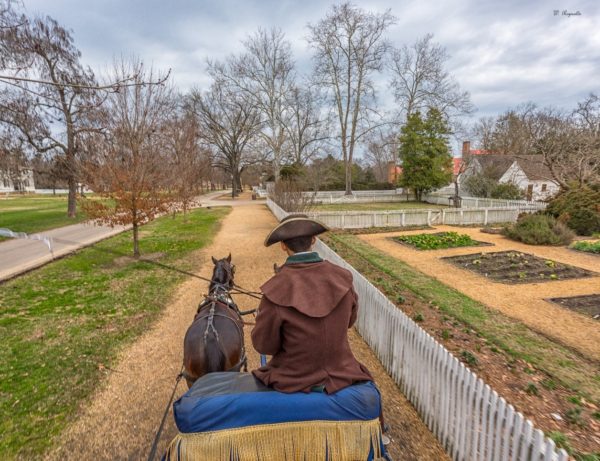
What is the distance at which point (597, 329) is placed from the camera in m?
5.09

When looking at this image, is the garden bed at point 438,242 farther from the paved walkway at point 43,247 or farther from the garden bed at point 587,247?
the paved walkway at point 43,247

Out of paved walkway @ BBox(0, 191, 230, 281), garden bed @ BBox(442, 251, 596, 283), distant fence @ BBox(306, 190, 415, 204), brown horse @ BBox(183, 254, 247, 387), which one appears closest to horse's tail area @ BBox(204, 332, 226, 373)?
brown horse @ BBox(183, 254, 247, 387)

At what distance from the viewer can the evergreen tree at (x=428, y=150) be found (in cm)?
3153

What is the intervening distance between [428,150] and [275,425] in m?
34.1

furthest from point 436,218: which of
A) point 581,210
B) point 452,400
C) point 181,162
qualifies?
point 452,400

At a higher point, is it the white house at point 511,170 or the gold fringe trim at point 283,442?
the white house at point 511,170

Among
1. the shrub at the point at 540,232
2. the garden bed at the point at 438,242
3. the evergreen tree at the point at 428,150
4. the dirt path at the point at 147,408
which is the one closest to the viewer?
the dirt path at the point at 147,408

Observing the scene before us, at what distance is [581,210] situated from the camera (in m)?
13.4

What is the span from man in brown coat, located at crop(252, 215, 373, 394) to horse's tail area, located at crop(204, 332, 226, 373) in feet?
3.11

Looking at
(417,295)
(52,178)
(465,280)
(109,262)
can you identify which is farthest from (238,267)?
(52,178)

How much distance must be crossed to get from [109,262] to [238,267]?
14.0ft

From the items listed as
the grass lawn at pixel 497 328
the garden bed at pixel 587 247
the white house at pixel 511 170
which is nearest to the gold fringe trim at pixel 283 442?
the grass lawn at pixel 497 328

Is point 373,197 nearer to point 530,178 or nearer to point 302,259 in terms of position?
point 530,178

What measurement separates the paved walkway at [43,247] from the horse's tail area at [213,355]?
8.45 metres
